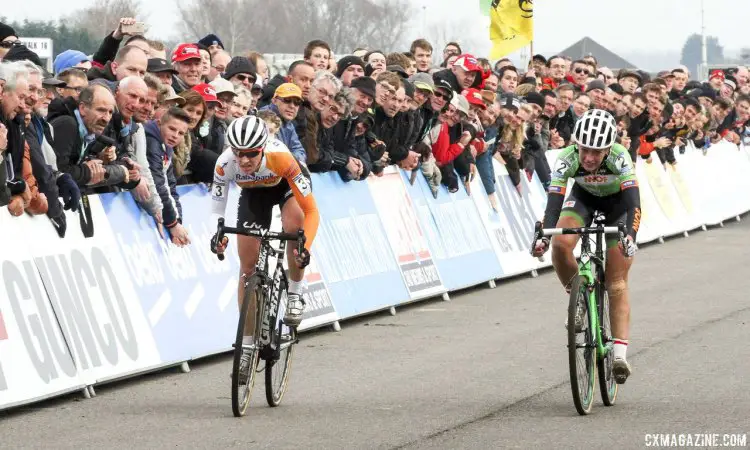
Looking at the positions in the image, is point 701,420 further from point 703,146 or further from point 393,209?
point 703,146

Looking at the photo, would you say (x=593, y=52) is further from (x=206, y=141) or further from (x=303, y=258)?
(x=303, y=258)

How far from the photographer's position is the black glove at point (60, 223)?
35.3 feet

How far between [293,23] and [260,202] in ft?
419

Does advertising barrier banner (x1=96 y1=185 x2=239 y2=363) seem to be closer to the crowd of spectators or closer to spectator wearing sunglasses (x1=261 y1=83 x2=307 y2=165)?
the crowd of spectators

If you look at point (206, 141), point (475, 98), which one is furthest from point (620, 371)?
point (475, 98)

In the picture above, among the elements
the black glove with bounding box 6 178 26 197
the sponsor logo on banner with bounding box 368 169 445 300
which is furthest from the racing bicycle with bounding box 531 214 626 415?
the sponsor logo on banner with bounding box 368 169 445 300

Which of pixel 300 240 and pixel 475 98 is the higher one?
pixel 475 98

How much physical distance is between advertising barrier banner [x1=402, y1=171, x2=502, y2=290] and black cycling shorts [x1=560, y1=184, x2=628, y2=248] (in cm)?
577

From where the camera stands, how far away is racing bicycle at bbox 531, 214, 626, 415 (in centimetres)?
943

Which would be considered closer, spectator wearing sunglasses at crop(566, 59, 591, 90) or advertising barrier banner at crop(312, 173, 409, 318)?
advertising barrier banner at crop(312, 173, 409, 318)

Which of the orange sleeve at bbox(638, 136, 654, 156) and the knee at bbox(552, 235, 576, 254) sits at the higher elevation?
the knee at bbox(552, 235, 576, 254)

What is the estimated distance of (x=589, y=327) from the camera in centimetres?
981

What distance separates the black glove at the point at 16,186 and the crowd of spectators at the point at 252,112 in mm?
10

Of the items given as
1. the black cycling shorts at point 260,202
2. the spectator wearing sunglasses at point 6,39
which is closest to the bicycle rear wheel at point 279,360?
the black cycling shorts at point 260,202
